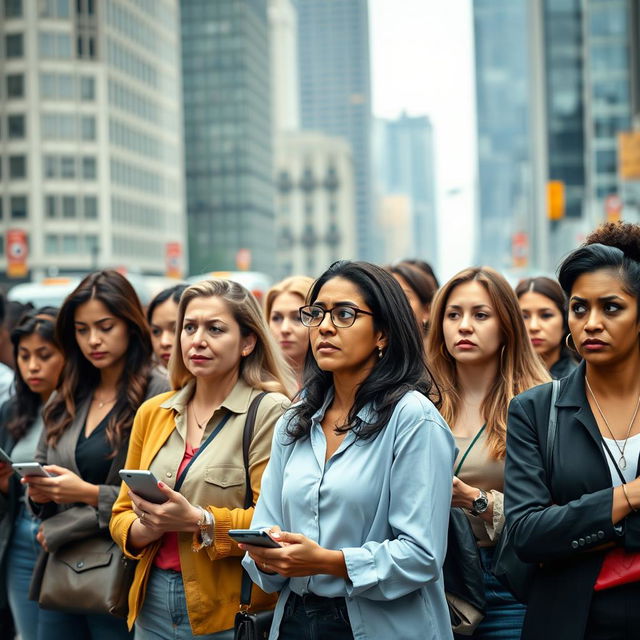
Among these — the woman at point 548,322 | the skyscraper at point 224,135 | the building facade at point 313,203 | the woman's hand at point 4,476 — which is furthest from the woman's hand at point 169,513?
the building facade at point 313,203

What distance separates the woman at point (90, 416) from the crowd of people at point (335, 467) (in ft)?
0.04

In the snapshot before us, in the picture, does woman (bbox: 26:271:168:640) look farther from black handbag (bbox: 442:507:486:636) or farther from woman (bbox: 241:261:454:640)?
black handbag (bbox: 442:507:486:636)

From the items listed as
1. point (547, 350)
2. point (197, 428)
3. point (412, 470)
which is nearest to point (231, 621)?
point (197, 428)

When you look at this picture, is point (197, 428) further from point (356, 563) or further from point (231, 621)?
point (356, 563)

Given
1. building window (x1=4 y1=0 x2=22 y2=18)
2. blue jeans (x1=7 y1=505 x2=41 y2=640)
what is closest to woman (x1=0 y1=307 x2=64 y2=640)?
blue jeans (x1=7 y1=505 x2=41 y2=640)

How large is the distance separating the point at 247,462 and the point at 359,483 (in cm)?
108

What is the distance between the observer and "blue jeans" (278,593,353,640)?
3.70m

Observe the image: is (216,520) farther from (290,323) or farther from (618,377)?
(290,323)

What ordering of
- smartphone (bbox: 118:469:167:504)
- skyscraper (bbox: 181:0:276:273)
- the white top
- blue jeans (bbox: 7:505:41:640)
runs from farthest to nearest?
1. skyscraper (bbox: 181:0:276:273)
2. blue jeans (bbox: 7:505:41:640)
3. smartphone (bbox: 118:469:167:504)
4. the white top

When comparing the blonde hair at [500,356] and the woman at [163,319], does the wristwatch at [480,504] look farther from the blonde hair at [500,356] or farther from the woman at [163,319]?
the woman at [163,319]

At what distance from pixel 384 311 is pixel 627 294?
906 millimetres

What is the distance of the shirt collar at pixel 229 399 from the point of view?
4816 millimetres

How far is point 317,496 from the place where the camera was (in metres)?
3.73

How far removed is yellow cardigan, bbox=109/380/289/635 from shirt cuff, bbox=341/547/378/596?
1009 mm
